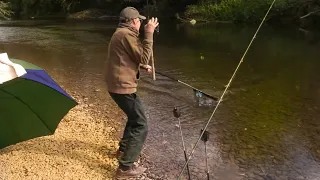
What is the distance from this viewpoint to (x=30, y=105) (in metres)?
4.41

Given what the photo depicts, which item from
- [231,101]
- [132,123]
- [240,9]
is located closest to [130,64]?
[132,123]

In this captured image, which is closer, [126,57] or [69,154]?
[126,57]

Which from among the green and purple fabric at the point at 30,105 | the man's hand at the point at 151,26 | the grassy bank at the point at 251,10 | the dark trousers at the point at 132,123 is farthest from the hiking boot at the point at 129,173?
the grassy bank at the point at 251,10

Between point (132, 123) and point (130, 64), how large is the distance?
70 cm

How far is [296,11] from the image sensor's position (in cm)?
2647

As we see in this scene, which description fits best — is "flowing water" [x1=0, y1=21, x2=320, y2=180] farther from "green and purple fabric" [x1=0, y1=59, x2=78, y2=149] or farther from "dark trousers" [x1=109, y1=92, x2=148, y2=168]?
"green and purple fabric" [x1=0, y1=59, x2=78, y2=149]

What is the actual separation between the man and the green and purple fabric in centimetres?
60

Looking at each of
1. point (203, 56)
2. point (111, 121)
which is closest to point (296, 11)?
point (203, 56)

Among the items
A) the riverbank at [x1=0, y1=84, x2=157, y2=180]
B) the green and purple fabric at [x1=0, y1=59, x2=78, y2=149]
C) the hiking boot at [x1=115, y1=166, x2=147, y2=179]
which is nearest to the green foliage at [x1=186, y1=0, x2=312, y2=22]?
the riverbank at [x1=0, y1=84, x2=157, y2=180]

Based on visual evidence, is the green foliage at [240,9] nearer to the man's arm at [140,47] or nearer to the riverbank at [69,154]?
the riverbank at [69,154]

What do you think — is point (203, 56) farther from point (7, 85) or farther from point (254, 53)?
point (7, 85)

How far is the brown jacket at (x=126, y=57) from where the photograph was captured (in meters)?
4.18

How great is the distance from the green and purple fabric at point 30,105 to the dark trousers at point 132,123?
580mm

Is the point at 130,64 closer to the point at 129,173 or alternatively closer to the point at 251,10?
the point at 129,173
